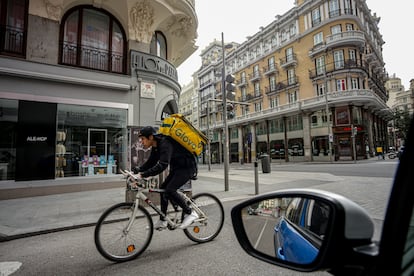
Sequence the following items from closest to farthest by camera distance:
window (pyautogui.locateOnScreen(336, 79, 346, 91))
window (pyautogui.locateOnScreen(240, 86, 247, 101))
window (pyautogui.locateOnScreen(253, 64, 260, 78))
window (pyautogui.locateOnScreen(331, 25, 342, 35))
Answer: window (pyautogui.locateOnScreen(336, 79, 346, 91)) < window (pyautogui.locateOnScreen(331, 25, 342, 35)) < window (pyautogui.locateOnScreen(253, 64, 260, 78)) < window (pyautogui.locateOnScreen(240, 86, 247, 101))

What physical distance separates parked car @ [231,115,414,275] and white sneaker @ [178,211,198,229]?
2.63 m

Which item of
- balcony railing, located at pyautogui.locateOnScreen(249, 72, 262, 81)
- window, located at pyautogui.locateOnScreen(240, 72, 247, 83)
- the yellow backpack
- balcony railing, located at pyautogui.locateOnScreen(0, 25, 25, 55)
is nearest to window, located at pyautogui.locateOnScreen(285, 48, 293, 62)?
balcony railing, located at pyautogui.locateOnScreen(249, 72, 262, 81)

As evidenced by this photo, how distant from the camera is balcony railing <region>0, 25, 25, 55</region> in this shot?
337 inches

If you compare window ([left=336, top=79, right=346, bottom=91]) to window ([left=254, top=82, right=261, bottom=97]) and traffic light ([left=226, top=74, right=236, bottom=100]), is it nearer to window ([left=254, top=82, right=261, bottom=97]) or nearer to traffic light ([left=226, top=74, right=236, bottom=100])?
window ([left=254, top=82, right=261, bottom=97])

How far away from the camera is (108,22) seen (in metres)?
10.9

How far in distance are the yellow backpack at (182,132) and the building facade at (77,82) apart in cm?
381

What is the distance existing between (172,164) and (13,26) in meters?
10.2

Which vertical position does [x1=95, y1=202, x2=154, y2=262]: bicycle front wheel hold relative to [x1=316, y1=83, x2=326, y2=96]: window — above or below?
below

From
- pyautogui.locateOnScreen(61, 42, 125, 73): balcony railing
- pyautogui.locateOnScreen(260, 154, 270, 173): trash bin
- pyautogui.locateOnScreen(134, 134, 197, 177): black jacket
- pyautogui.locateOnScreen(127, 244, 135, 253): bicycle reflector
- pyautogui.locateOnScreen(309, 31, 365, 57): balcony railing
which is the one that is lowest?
pyautogui.locateOnScreen(127, 244, 135, 253): bicycle reflector

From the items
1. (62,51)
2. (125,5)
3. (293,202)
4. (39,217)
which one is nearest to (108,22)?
(125,5)

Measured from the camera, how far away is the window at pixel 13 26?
861 cm

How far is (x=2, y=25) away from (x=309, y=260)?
1245 centimetres

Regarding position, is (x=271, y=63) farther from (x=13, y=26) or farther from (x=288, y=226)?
(x=288, y=226)

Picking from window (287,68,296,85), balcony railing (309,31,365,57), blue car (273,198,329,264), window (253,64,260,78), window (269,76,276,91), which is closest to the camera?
Answer: blue car (273,198,329,264)
